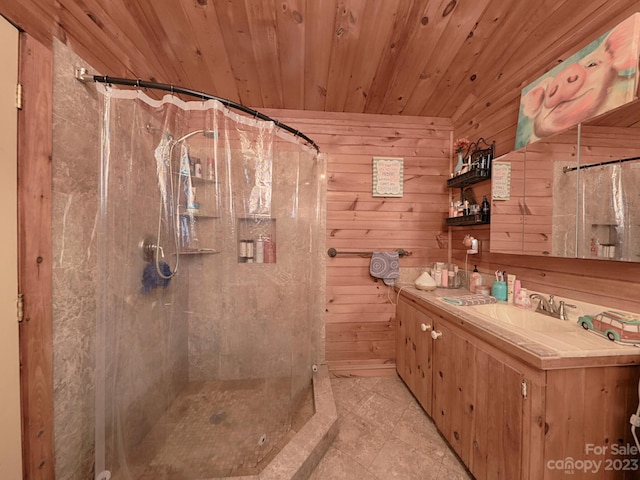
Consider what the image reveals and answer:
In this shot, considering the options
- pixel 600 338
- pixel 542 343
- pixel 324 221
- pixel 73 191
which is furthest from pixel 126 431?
pixel 600 338

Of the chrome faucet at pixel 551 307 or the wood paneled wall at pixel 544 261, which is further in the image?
the chrome faucet at pixel 551 307

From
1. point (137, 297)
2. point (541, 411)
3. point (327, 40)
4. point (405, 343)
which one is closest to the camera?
point (541, 411)

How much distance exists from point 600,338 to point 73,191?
7.97 ft

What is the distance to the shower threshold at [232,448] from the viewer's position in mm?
1159

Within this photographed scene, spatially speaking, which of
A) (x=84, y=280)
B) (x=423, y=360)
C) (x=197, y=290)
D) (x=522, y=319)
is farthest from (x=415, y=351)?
(x=84, y=280)

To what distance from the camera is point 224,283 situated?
4.43 ft

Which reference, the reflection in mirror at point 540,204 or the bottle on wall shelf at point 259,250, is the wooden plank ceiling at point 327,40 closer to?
the reflection in mirror at point 540,204

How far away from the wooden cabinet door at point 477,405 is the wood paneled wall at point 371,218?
75 centimetres

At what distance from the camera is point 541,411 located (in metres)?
0.86

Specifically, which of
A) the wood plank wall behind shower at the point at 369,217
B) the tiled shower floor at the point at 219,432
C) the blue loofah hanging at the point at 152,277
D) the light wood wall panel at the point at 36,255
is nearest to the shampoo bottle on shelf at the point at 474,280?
the wood plank wall behind shower at the point at 369,217

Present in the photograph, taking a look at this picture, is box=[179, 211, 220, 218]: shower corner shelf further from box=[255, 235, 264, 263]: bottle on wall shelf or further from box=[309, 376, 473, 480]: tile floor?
box=[309, 376, 473, 480]: tile floor

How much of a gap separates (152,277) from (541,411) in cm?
188

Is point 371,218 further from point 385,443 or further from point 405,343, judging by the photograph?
point 385,443

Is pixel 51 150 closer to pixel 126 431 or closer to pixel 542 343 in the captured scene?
pixel 126 431
